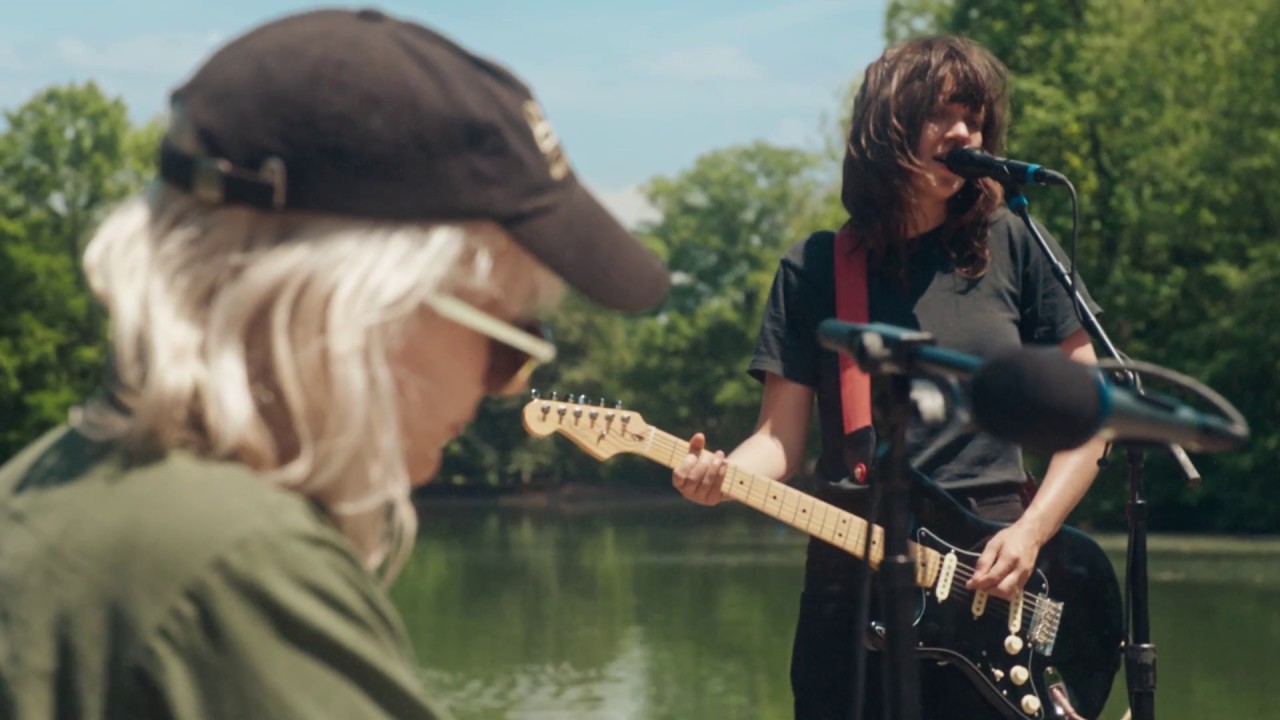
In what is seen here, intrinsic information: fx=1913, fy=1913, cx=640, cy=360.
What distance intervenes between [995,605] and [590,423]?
124 centimetres

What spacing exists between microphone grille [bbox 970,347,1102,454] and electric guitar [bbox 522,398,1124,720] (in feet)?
7.63

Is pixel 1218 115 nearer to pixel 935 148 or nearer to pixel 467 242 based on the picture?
pixel 935 148

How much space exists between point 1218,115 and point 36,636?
116 feet

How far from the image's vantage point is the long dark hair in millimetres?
4766

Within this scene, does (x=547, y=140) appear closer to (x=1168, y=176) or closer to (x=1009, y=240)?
(x=1009, y=240)

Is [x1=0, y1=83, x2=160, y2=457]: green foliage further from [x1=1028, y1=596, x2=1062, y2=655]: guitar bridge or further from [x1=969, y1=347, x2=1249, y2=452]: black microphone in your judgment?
[x1=969, y1=347, x2=1249, y2=452]: black microphone

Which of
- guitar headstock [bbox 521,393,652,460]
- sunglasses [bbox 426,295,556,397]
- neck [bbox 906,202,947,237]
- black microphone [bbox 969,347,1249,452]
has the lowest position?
guitar headstock [bbox 521,393,652,460]

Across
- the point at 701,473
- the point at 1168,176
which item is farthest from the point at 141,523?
the point at 1168,176

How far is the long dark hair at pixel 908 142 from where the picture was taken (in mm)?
4766

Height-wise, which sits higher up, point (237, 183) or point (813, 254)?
point (813, 254)

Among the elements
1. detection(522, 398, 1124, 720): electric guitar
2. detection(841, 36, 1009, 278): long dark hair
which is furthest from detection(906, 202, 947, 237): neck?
detection(522, 398, 1124, 720): electric guitar

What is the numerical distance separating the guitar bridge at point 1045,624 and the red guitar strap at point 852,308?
74 centimetres

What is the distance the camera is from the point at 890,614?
289 centimetres

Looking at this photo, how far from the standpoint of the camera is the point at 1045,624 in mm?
4922
